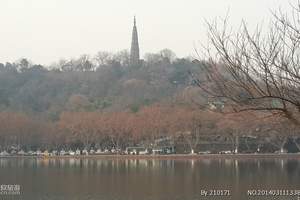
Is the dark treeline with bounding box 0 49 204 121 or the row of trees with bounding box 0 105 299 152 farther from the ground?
the dark treeline with bounding box 0 49 204 121

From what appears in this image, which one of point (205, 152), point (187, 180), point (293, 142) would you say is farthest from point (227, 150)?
point (187, 180)

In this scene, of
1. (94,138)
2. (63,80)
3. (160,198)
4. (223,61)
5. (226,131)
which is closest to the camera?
(223,61)

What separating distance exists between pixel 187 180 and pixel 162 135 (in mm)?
31517

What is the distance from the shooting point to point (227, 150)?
63312mm

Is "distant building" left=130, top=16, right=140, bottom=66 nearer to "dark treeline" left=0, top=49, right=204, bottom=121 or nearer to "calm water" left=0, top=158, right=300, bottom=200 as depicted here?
"dark treeline" left=0, top=49, right=204, bottom=121

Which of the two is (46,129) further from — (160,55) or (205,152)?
(160,55)

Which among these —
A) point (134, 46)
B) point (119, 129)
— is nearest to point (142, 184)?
point (119, 129)

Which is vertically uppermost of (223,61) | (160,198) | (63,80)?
(63,80)

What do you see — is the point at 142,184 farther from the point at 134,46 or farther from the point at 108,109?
the point at 134,46
